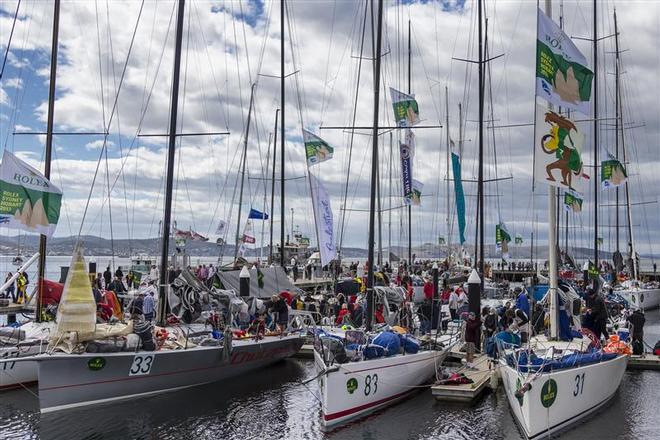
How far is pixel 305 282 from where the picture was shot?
147 feet

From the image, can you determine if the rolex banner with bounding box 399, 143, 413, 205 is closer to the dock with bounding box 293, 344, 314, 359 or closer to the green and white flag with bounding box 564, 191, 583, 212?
the dock with bounding box 293, 344, 314, 359

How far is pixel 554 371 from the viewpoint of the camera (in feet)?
42.0

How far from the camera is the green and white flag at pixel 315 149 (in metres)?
23.6

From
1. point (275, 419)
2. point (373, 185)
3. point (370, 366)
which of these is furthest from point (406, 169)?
point (275, 419)

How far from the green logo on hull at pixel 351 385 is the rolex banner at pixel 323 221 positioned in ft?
14.0

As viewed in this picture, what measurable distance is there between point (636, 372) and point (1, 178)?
63.5 ft

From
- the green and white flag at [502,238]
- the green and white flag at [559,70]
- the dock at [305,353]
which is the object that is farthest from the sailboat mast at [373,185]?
the green and white flag at [502,238]

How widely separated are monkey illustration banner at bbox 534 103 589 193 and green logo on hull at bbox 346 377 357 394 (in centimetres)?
608

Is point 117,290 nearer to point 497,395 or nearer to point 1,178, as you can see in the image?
point 1,178

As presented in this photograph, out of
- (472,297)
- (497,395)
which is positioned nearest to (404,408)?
(497,395)

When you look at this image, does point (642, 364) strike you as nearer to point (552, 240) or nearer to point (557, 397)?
point (552, 240)

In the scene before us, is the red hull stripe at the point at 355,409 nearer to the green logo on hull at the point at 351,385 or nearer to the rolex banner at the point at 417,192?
the green logo on hull at the point at 351,385

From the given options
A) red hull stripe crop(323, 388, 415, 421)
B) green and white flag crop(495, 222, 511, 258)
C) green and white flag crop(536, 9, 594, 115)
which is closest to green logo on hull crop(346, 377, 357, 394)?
red hull stripe crop(323, 388, 415, 421)

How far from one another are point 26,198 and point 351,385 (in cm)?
991
